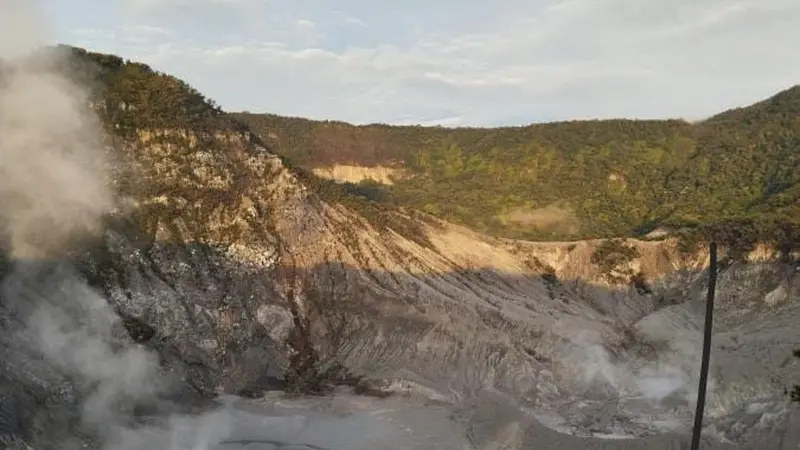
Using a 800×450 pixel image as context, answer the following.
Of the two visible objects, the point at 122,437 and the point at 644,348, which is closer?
the point at 122,437

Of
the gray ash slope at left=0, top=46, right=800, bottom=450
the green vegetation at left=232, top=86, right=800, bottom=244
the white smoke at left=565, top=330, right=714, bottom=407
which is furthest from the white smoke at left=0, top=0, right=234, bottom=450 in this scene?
the green vegetation at left=232, top=86, right=800, bottom=244

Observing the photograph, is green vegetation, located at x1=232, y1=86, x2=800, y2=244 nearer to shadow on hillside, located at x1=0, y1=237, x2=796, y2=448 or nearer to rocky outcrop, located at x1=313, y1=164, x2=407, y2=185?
rocky outcrop, located at x1=313, y1=164, x2=407, y2=185

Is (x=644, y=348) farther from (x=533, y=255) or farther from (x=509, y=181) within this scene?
(x=509, y=181)

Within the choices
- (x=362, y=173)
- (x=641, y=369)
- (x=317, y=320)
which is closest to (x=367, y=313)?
(x=317, y=320)

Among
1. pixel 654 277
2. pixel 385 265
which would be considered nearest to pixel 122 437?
pixel 385 265

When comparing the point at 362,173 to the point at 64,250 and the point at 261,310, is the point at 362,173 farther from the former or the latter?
the point at 64,250

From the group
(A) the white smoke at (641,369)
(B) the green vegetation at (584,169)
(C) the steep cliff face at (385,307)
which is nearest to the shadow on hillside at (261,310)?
(C) the steep cliff face at (385,307)

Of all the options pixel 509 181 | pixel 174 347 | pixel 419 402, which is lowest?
pixel 419 402

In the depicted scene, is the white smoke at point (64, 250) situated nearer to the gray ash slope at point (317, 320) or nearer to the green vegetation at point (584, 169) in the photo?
the gray ash slope at point (317, 320)
